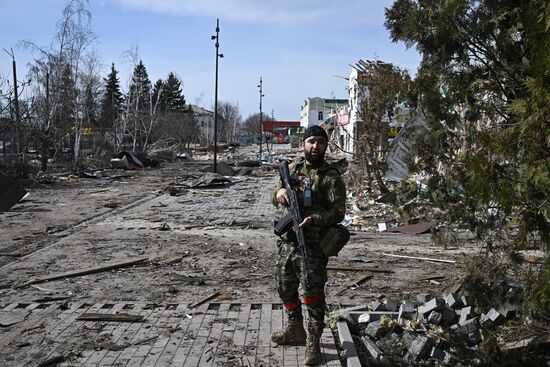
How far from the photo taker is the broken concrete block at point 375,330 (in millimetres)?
5234

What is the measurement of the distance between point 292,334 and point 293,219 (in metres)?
1.15

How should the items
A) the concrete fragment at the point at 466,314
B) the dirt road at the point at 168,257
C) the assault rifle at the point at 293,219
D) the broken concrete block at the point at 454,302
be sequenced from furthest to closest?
the dirt road at the point at 168,257, the broken concrete block at the point at 454,302, the concrete fragment at the point at 466,314, the assault rifle at the point at 293,219

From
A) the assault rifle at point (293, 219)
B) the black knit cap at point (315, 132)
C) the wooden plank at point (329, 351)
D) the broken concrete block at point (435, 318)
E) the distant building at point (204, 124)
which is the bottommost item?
the wooden plank at point (329, 351)

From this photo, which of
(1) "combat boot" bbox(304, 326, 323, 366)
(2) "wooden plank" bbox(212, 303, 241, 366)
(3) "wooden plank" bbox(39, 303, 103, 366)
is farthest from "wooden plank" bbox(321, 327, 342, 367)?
(3) "wooden plank" bbox(39, 303, 103, 366)

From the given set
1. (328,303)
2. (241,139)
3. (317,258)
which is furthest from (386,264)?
(241,139)

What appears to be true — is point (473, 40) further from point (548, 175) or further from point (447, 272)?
point (447, 272)

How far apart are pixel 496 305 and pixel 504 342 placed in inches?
14.3

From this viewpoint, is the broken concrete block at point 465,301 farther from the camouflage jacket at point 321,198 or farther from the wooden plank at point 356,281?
the camouflage jacket at point 321,198

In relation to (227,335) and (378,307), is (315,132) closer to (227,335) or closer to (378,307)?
(227,335)

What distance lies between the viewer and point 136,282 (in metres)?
7.26

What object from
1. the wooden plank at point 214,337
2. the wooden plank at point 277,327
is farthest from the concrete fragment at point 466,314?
the wooden plank at point 214,337

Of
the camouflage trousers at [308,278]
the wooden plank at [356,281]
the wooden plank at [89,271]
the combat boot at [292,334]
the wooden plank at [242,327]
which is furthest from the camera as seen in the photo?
the wooden plank at [89,271]

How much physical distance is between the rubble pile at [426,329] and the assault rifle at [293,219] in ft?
4.29

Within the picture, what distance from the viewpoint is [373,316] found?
5.55 m
